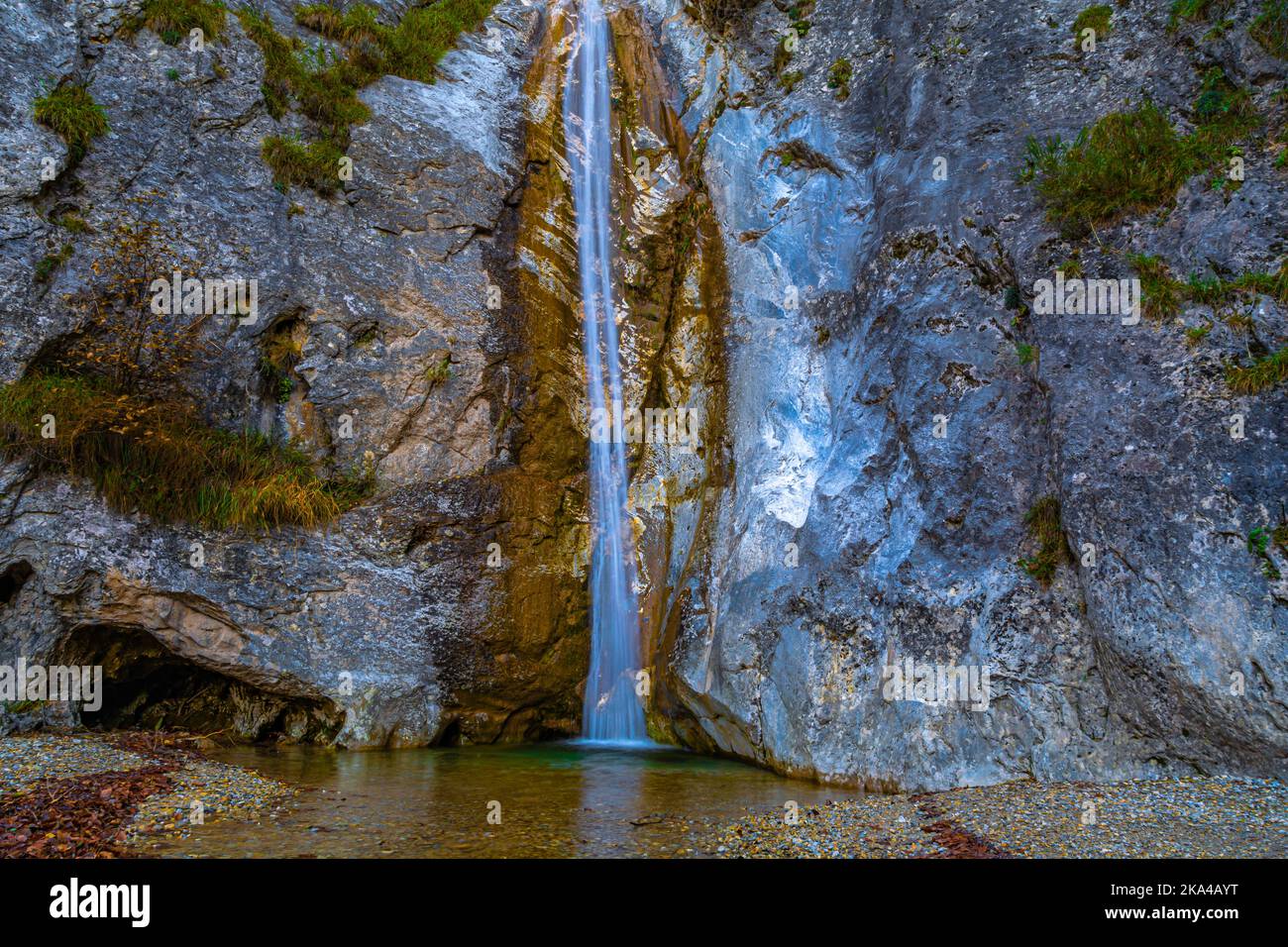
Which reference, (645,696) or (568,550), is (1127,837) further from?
(568,550)

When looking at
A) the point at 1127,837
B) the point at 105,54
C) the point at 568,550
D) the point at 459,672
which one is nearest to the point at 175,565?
the point at 459,672

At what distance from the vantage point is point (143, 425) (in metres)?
8.62

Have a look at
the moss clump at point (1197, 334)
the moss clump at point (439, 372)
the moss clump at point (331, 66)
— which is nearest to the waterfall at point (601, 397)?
the moss clump at point (439, 372)

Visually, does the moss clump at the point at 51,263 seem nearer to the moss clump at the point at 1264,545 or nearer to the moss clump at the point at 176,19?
the moss clump at the point at 176,19

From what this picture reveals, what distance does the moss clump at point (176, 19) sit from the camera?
1020cm

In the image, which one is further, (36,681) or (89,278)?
(89,278)

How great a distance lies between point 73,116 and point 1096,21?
→ 12410 mm

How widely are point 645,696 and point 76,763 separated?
634cm

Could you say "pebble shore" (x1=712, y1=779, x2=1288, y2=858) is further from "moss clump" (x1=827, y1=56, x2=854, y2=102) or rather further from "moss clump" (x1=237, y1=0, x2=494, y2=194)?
"moss clump" (x1=237, y1=0, x2=494, y2=194)

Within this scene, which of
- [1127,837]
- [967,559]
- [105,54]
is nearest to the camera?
[1127,837]

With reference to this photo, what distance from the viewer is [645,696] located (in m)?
10.3

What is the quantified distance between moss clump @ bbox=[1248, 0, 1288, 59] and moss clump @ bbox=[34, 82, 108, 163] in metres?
13.3

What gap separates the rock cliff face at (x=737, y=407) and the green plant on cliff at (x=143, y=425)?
0.94ft

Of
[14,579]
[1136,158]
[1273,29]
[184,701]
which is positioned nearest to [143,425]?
[14,579]
